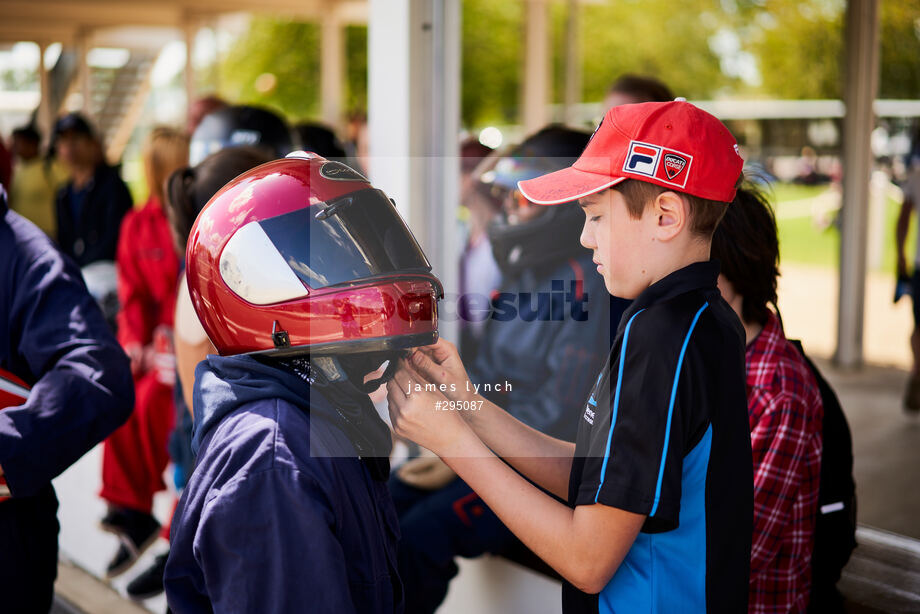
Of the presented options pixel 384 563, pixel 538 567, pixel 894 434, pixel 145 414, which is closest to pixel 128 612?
pixel 145 414

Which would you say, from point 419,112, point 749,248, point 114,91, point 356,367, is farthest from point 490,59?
point 356,367

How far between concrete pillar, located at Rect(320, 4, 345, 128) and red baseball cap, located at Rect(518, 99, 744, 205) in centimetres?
1341

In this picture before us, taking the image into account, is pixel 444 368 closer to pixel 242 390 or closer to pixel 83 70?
pixel 242 390

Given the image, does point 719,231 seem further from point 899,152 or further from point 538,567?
point 899,152

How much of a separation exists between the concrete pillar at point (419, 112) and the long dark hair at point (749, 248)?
135cm

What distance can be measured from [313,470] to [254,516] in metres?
0.11

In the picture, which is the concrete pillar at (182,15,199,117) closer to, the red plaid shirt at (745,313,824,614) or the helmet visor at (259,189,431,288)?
the red plaid shirt at (745,313,824,614)

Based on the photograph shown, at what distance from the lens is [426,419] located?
4.74 feet

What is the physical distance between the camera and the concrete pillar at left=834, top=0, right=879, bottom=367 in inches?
264

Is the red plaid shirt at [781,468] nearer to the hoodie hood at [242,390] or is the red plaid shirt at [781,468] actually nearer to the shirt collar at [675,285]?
the shirt collar at [675,285]

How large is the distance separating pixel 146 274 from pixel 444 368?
311 cm

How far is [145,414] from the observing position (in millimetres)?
4078

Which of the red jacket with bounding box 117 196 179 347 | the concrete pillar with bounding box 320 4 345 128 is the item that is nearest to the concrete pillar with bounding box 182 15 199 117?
the concrete pillar with bounding box 320 4 345 128

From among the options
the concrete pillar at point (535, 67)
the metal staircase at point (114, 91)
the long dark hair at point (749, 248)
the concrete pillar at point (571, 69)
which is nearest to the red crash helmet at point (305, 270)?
the long dark hair at point (749, 248)
